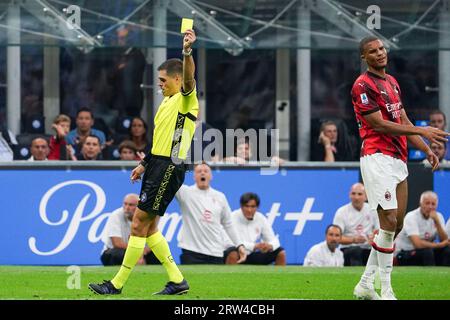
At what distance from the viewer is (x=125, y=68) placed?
74.3 ft

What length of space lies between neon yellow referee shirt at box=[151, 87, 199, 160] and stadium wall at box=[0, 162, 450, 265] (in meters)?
6.01

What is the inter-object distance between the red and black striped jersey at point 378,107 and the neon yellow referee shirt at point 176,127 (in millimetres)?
1500

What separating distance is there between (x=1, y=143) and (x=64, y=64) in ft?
11.6

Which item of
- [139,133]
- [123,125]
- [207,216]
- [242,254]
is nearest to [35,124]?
[123,125]

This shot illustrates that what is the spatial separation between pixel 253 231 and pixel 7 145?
3.89 meters

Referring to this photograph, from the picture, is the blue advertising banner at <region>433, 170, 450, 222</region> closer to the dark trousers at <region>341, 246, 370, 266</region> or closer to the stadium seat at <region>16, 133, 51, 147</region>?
the dark trousers at <region>341, 246, 370, 266</region>

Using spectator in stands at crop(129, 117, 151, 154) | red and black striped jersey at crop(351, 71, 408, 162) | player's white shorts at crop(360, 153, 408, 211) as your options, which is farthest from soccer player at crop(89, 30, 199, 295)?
spectator in stands at crop(129, 117, 151, 154)

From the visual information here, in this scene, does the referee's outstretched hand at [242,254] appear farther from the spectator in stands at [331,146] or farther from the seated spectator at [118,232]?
the spectator in stands at [331,146]

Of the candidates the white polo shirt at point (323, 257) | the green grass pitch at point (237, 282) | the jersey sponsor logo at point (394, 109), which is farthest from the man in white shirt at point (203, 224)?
the jersey sponsor logo at point (394, 109)

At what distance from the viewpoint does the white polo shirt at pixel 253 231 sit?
1788 centimetres

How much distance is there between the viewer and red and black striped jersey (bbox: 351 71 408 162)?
38.5 ft

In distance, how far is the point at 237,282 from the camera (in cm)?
1397

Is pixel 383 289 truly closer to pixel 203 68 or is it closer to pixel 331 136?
pixel 331 136
